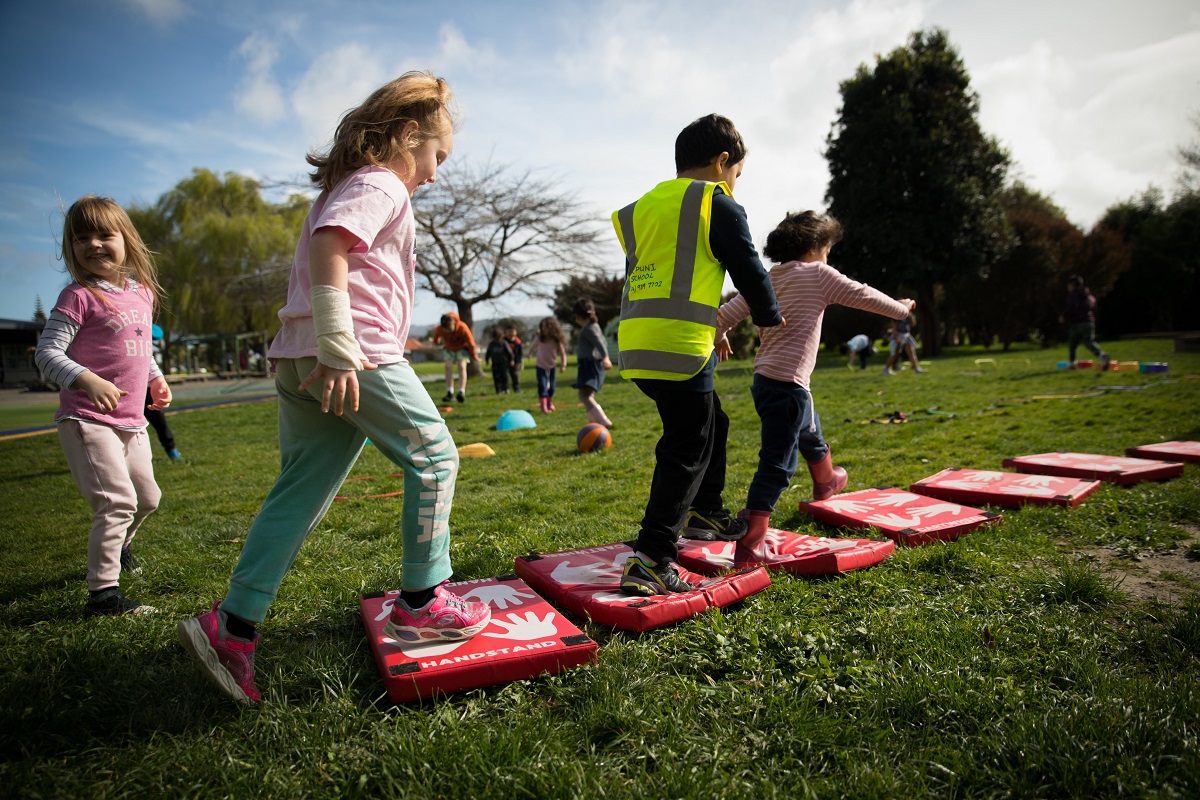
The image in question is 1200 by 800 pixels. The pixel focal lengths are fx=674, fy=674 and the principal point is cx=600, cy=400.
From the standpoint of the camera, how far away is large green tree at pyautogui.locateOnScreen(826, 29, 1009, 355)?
1106 inches

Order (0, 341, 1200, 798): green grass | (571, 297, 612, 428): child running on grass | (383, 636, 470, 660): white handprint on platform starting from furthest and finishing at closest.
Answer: (571, 297, 612, 428): child running on grass
(383, 636, 470, 660): white handprint on platform
(0, 341, 1200, 798): green grass

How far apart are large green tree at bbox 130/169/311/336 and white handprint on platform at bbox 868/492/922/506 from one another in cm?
3598

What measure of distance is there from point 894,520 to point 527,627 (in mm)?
2433

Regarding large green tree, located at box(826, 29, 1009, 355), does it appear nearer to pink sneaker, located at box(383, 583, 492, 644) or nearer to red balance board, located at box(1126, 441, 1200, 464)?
red balance board, located at box(1126, 441, 1200, 464)

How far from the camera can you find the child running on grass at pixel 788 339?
11.2 ft

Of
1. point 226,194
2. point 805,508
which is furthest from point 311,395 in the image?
point 226,194

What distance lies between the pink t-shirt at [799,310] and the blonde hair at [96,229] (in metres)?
3.14

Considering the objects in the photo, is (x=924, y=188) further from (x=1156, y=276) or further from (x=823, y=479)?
(x=823, y=479)

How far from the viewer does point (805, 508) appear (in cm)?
435

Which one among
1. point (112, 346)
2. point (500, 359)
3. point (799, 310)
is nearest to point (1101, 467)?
point (799, 310)

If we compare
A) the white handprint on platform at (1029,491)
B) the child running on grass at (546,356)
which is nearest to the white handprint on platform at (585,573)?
the white handprint on platform at (1029,491)

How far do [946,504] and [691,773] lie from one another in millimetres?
3108

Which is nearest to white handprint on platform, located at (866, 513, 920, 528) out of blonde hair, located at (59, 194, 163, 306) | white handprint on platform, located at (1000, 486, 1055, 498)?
white handprint on platform, located at (1000, 486, 1055, 498)

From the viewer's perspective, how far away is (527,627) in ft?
8.39
